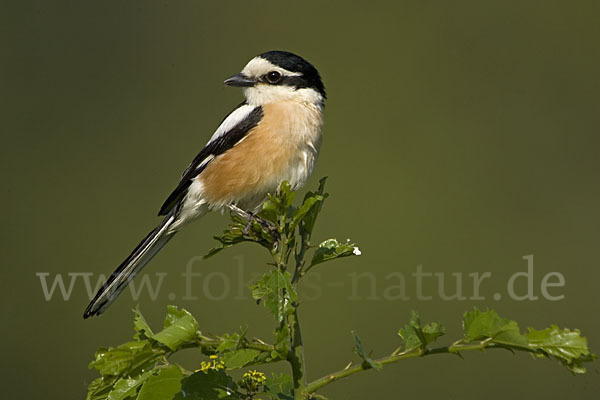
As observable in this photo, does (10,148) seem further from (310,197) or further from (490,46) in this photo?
(310,197)

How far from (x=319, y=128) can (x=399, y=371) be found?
2.06 meters

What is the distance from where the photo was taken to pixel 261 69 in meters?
3.66

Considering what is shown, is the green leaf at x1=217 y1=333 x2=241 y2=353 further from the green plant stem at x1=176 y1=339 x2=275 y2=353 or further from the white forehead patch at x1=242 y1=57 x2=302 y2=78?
the white forehead patch at x1=242 y1=57 x2=302 y2=78

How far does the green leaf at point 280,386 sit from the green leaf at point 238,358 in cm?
14

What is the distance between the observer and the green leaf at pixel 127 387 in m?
1.62

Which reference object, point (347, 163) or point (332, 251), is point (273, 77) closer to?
point (332, 251)

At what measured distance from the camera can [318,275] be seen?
5.35 m

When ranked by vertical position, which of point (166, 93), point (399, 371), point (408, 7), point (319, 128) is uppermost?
point (408, 7)

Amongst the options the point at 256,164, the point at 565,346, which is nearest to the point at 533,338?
the point at 565,346

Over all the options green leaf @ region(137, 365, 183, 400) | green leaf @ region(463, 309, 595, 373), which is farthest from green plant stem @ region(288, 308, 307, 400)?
green leaf @ region(463, 309, 595, 373)

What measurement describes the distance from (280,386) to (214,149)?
2.15 m

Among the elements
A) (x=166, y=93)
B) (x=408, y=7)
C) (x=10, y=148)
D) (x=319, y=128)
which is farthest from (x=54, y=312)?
(x=408, y=7)

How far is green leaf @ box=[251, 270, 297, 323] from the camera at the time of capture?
165cm

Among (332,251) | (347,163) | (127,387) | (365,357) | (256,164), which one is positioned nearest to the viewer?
(365,357)
